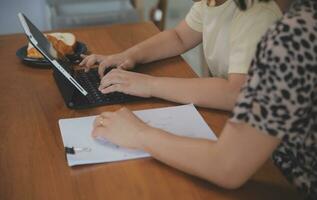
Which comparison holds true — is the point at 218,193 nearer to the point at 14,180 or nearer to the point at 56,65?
the point at 14,180

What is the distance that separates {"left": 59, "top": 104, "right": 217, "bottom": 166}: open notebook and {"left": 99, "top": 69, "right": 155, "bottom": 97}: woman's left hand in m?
0.08

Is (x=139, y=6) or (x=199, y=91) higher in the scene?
(x=199, y=91)

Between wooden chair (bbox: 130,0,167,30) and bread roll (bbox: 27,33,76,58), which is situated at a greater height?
bread roll (bbox: 27,33,76,58)

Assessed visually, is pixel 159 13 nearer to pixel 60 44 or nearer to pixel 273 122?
pixel 60 44

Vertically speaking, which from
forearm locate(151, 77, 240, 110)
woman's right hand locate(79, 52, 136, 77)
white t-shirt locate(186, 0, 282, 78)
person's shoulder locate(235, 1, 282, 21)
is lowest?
woman's right hand locate(79, 52, 136, 77)

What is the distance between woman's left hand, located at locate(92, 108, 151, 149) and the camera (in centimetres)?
92

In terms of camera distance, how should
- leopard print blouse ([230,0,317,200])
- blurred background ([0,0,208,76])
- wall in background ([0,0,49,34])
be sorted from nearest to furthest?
leopard print blouse ([230,0,317,200]) < blurred background ([0,0,208,76]) < wall in background ([0,0,49,34])

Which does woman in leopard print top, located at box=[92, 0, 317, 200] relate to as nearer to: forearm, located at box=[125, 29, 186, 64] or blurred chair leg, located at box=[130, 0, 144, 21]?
forearm, located at box=[125, 29, 186, 64]

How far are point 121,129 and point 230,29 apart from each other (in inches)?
19.4

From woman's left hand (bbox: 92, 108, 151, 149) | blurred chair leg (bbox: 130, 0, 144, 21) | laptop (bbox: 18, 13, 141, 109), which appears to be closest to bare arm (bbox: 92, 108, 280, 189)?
woman's left hand (bbox: 92, 108, 151, 149)

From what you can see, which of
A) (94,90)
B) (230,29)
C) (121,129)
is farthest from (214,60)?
(121,129)

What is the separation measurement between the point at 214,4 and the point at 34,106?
0.62 metres

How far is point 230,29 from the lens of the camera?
4.04 feet

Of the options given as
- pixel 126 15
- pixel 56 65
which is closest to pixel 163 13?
pixel 126 15
